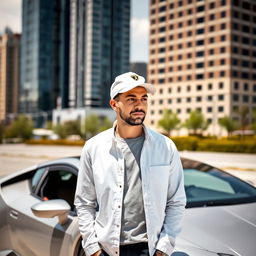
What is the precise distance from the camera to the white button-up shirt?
2.04m

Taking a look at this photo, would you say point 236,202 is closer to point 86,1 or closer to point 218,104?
point 218,104

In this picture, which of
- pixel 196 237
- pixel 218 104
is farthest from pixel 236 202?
pixel 218 104

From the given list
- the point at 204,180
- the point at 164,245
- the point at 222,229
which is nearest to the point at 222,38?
the point at 204,180

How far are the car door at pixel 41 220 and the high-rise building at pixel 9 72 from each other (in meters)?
168

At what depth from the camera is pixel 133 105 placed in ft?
7.01

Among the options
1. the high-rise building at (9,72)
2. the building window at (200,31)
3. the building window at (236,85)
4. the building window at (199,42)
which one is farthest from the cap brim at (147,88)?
the high-rise building at (9,72)

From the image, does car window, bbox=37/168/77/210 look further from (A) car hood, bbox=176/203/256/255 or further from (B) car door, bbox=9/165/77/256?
(A) car hood, bbox=176/203/256/255

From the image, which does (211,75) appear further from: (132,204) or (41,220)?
(132,204)

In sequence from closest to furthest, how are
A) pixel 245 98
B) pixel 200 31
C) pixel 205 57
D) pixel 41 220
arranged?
1. pixel 41 220
2. pixel 245 98
3. pixel 205 57
4. pixel 200 31

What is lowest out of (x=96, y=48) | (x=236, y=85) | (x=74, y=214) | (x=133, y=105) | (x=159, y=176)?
(x=74, y=214)

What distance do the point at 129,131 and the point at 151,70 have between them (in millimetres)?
93380

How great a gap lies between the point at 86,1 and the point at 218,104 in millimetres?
62195

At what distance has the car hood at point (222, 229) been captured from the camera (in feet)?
7.71

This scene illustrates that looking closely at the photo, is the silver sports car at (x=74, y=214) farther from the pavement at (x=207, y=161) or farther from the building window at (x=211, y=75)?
the building window at (x=211, y=75)
